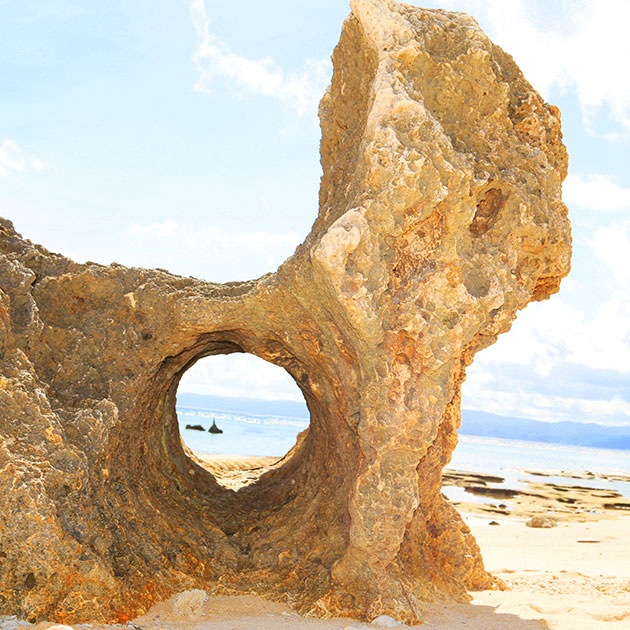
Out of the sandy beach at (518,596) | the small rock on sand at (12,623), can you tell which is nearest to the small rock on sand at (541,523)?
the sandy beach at (518,596)

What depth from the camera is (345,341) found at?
18.5ft

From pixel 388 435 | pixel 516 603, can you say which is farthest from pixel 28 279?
pixel 516 603

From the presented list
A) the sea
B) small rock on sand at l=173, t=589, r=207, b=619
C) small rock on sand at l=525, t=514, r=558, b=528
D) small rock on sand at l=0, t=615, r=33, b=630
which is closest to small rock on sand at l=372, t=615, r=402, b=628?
small rock on sand at l=173, t=589, r=207, b=619

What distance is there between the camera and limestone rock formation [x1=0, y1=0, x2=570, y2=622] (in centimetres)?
487

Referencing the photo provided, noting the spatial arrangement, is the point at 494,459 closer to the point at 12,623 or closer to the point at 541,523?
the point at 541,523

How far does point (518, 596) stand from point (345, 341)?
10.6 ft

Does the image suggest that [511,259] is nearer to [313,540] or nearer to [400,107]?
[400,107]

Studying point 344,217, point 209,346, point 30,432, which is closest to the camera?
point 30,432

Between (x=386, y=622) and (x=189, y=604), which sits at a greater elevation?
(x=386, y=622)

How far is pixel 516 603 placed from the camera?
6.00 m

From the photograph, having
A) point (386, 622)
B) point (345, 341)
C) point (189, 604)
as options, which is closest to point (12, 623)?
point (189, 604)

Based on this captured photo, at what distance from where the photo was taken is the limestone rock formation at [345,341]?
192 inches

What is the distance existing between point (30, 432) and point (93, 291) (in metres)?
1.72

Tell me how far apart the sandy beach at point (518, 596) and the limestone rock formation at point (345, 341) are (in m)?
0.23
